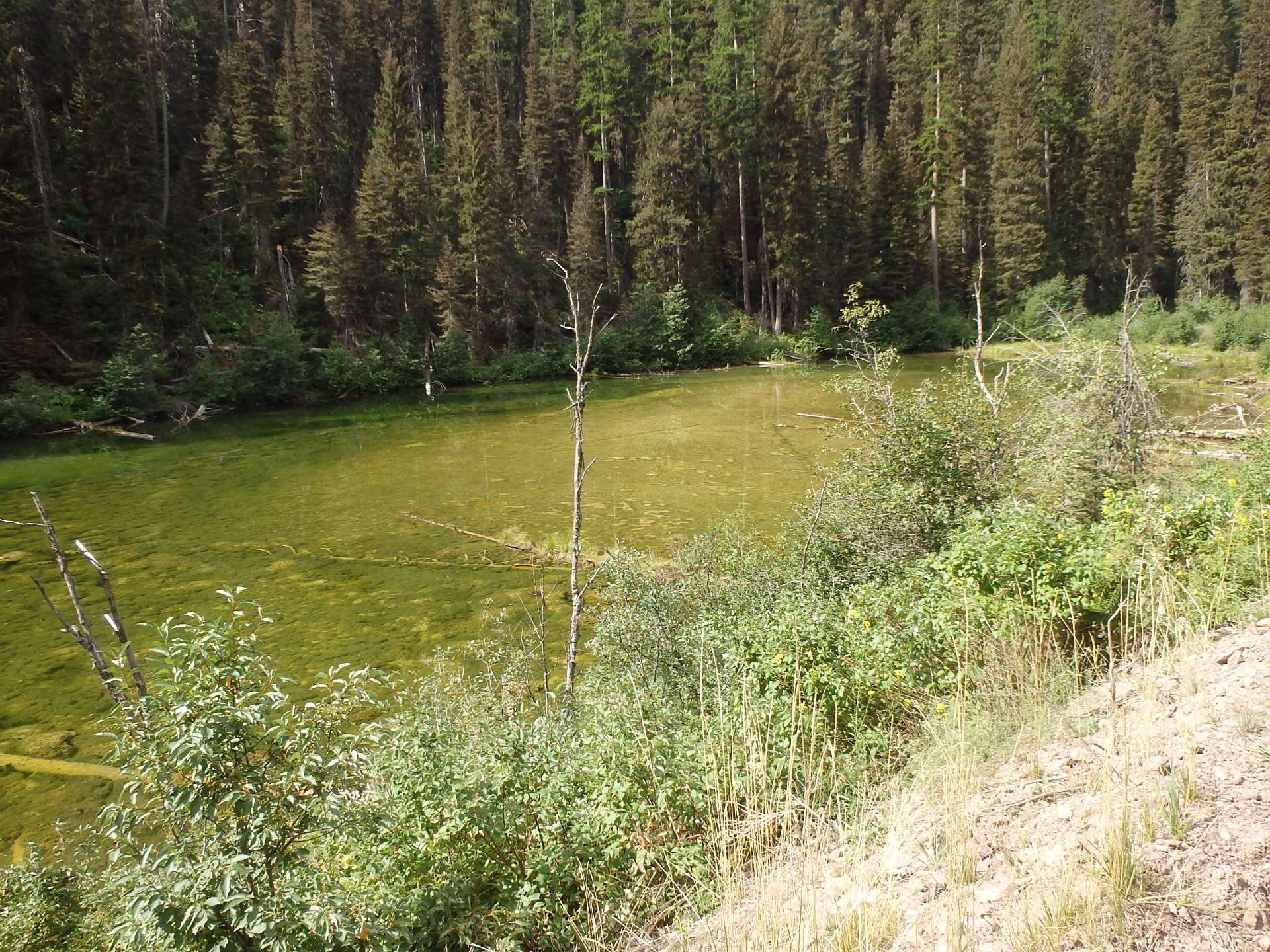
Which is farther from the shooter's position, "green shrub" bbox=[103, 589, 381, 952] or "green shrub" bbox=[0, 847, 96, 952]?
"green shrub" bbox=[0, 847, 96, 952]

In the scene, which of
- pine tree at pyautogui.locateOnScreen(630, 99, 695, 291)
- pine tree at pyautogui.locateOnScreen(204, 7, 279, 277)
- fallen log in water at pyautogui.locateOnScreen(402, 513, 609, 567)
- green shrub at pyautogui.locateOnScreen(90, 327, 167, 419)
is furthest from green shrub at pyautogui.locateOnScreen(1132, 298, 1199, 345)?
pine tree at pyautogui.locateOnScreen(204, 7, 279, 277)

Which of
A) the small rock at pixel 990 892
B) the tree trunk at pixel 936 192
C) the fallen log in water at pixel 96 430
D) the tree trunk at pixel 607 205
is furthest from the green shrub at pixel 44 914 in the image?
the tree trunk at pixel 936 192

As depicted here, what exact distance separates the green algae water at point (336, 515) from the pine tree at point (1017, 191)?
21.7 meters

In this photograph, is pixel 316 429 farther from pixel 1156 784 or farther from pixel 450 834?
pixel 1156 784

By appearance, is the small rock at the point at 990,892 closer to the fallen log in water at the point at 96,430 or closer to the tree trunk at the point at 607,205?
the fallen log in water at the point at 96,430

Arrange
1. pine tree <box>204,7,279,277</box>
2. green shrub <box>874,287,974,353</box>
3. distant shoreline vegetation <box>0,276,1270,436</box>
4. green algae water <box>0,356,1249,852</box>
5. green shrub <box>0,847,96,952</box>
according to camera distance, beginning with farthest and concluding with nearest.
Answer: green shrub <box>874,287,974,353</box>
pine tree <box>204,7,279,277</box>
distant shoreline vegetation <box>0,276,1270,436</box>
green algae water <box>0,356,1249,852</box>
green shrub <box>0,847,96,952</box>

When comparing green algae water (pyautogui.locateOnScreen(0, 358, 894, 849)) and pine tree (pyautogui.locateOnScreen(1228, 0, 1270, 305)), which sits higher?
pine tree (pyautogui.locateOnScreen(1228, 0, 1270, 305))

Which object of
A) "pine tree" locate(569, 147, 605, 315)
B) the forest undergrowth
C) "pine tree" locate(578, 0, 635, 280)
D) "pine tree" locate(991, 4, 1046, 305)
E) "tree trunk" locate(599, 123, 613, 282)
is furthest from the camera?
"pine tree" locate(578, 0, 635, 280)

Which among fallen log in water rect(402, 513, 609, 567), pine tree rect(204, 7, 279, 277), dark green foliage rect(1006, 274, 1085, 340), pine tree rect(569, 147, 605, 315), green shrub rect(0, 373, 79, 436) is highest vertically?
pine tree rect(204, 7, 279, 277)

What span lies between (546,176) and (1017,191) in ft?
84.1

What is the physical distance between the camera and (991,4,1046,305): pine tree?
129ft

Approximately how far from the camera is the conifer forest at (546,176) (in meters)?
26.7

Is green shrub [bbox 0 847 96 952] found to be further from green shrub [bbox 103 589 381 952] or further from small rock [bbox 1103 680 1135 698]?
small rock [bbox 1103 680 1135 698]

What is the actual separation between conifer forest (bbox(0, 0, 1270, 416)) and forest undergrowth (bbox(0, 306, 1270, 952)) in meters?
23.4
